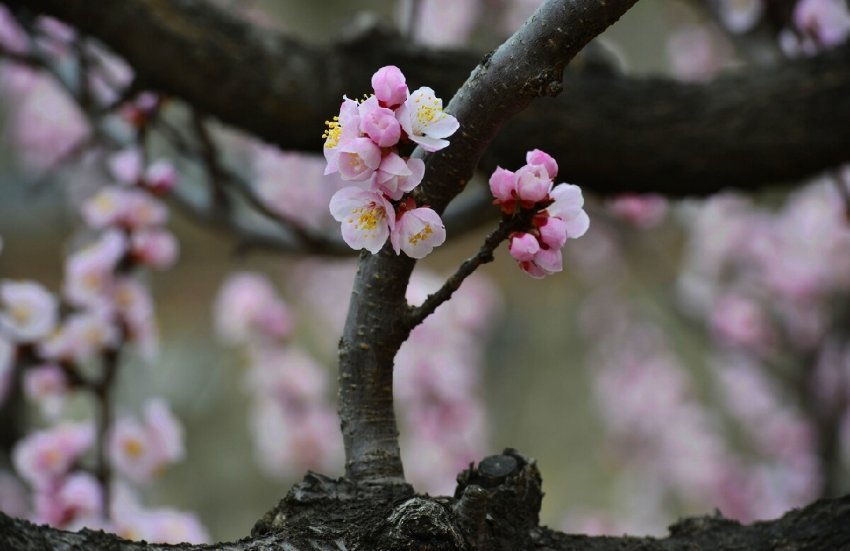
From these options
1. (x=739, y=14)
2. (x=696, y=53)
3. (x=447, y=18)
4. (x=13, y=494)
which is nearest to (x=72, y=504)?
(x=739, y=14)

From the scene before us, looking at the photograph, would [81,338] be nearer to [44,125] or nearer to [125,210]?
[125,210]

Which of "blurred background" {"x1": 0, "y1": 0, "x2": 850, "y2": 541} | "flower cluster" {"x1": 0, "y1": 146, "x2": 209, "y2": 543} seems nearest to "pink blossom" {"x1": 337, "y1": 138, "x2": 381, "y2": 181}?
"blurred background" {"x1": 0, "y1": 0, "x2": 850, "y2": 541}

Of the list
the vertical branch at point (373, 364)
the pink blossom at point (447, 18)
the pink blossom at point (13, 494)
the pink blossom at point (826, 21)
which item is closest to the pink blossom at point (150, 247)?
the vertical branch at point (373, 364)

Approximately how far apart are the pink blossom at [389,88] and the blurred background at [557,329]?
25.5 inches

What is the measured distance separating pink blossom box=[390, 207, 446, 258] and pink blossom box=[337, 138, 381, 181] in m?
0.03

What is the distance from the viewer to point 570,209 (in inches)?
22.3

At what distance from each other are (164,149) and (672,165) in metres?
2.44

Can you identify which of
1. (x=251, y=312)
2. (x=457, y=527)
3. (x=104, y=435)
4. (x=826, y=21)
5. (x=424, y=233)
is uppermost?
(x=251, y=312)

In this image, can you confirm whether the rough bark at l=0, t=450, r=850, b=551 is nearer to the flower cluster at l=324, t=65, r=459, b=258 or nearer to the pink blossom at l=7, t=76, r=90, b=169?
the flower cluster at l=324, t=65, r=459, b=258

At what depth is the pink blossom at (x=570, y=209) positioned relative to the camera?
0.56 m

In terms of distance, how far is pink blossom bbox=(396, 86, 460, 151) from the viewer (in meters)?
0.52

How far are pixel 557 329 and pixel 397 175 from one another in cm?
477

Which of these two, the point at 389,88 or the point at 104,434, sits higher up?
the point at 104,434

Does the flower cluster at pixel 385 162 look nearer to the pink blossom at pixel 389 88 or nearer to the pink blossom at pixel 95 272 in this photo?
the pink blossom at pixel 389 88
